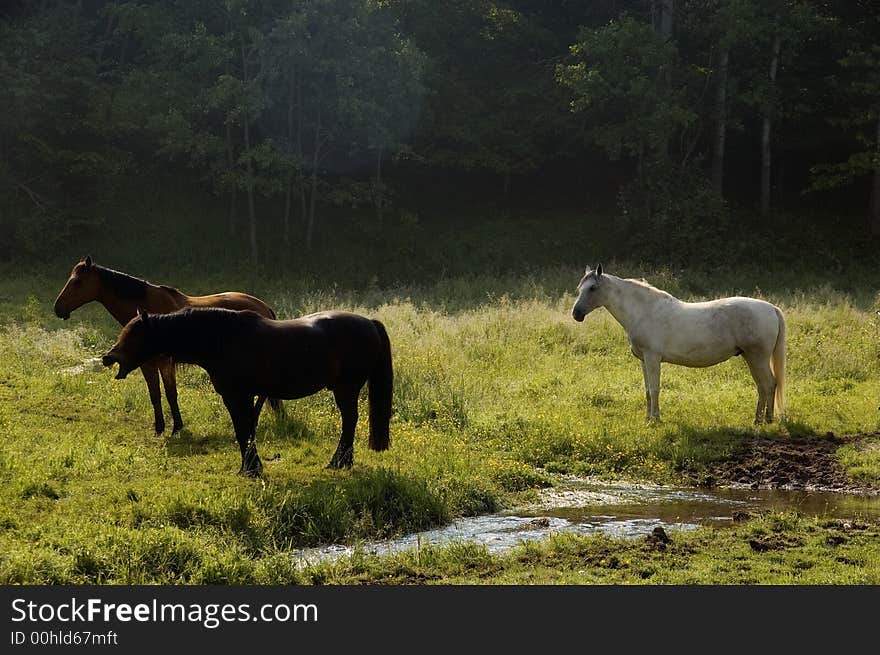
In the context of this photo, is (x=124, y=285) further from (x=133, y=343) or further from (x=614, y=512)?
(x=614, y=512)

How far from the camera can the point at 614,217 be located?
1547 inches

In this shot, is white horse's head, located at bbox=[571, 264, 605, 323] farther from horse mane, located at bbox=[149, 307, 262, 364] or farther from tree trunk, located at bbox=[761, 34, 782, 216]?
tree trunk, located at bbox=[761, 34, 782, 216]

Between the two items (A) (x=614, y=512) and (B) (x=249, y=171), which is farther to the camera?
(B) (x=249, y=171)

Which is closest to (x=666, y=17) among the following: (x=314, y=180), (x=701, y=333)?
(x=314, y=180)

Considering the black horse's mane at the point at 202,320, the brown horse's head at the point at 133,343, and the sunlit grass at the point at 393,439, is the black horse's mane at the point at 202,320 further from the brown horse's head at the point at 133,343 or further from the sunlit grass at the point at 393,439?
the sunlit grass at the point at 393,439

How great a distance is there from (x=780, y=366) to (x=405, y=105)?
25.5 m

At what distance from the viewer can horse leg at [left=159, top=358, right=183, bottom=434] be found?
1297 cm

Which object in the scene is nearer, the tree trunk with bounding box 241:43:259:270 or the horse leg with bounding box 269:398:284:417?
the horse leg with bounding box 269:398:284:417

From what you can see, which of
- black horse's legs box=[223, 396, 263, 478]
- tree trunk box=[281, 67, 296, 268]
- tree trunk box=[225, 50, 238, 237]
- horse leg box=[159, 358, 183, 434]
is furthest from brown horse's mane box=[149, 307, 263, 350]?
tree trunk box=[281, 67, 296, 268]

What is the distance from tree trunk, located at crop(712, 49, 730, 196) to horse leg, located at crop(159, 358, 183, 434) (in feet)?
88.0

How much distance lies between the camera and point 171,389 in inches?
516

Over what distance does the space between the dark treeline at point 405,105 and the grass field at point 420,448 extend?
35.2 ft

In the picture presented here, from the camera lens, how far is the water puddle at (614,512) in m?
9.05

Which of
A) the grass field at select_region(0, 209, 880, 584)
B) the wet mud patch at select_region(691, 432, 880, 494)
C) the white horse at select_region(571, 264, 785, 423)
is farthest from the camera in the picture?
the white horse at select_region(571, 264, 785, 423)
